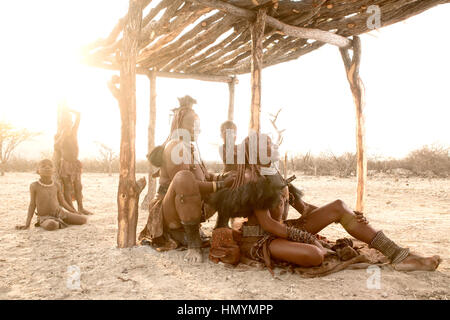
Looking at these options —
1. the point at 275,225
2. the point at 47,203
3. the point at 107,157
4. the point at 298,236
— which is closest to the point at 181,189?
the point at 275,225

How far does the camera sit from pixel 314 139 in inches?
2420

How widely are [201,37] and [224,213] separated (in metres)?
3.39

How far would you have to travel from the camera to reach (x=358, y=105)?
6.32 m

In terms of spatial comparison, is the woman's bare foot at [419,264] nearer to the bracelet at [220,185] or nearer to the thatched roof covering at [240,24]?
the bracelet at [220,185]

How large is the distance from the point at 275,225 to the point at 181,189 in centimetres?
106

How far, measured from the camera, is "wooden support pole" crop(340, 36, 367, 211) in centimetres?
614

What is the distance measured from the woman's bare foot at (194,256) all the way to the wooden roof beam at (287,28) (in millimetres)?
3006

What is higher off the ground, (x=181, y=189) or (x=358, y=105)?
(x=358, y=105)

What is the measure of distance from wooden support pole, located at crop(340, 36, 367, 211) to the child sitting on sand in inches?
199

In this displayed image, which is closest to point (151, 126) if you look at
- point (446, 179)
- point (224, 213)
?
point (224, 213)

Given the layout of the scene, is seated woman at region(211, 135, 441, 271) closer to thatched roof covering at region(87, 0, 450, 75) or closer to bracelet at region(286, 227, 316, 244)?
bracelet at region(286, 227, 316, 244)

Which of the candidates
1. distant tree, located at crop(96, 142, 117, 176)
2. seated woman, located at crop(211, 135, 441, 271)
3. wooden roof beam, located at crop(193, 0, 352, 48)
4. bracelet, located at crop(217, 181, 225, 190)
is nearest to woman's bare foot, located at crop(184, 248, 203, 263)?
seated woman, located at crop(211, 135, 441, 271)

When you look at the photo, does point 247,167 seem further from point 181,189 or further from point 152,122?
point 152,122
